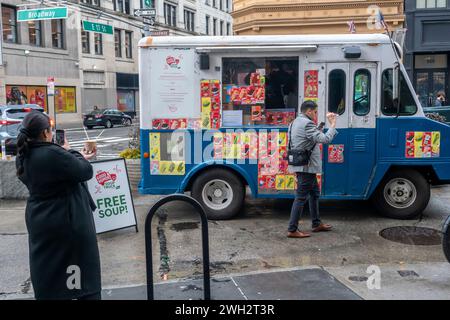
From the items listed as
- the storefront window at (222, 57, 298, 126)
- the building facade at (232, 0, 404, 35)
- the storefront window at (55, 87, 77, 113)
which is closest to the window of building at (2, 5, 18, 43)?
the storefront window at (55, 87, 77, 113)

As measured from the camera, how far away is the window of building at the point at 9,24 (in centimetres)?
3472

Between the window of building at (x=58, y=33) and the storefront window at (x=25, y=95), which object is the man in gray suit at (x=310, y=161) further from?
the window of building at (x=58, y=33)

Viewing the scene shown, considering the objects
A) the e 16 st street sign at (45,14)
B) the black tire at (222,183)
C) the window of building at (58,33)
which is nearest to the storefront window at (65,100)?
the window of building at (58,33)

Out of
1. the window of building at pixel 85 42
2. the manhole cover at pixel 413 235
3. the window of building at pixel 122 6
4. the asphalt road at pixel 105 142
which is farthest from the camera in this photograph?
the window of building at pixel 122 6

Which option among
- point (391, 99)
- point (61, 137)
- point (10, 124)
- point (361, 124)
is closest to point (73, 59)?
point (10, 124)

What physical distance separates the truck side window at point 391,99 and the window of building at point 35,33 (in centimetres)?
3436

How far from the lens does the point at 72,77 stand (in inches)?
1636

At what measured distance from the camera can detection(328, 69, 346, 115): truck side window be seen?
308 inches

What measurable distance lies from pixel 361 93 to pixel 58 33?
3674 centimetres

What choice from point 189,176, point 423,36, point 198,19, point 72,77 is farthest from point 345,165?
point 198,19

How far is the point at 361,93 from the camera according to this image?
784 cm

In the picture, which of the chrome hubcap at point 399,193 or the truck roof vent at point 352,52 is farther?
the chrome hubcap at point 399,193

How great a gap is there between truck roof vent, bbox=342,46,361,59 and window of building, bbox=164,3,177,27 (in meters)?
50.4

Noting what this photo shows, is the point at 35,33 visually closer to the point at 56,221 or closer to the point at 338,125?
the point at 338,125
